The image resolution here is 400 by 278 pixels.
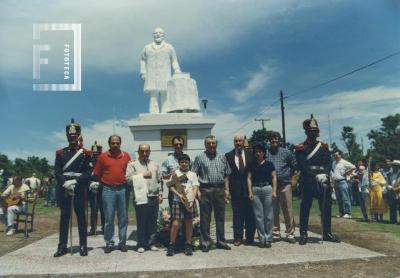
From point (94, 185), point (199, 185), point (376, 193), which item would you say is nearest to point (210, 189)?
point (199, 185)

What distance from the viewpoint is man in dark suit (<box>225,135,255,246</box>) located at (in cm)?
685

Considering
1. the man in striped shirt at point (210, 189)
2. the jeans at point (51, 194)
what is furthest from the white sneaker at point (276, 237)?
the jeans at point (51, 194)

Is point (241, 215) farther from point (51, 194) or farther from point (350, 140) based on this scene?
point (350, 140)

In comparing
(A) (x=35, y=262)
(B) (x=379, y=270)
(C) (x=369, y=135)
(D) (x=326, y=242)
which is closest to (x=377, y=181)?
(D) (x=326, y=242)

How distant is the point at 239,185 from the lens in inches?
270

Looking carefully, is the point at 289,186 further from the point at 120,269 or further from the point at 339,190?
the point at 339,190

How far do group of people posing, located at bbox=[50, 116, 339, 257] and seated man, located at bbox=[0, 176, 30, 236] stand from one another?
423 cm

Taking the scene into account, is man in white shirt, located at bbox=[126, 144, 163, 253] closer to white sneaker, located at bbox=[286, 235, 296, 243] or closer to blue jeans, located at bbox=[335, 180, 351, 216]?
white sneaker, located at bbox=[286, 235, 296, 243]

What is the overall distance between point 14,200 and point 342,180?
8.80 metres

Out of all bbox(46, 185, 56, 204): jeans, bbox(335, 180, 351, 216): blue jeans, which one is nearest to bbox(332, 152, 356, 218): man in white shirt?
bbox(335, 180, 351, 216): blue jeans

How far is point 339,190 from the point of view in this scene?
37.7 feet

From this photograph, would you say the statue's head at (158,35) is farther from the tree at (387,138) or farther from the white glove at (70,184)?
the tree at (387,138)

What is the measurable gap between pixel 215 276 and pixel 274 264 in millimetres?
952

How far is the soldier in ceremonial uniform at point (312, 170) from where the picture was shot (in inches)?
274
